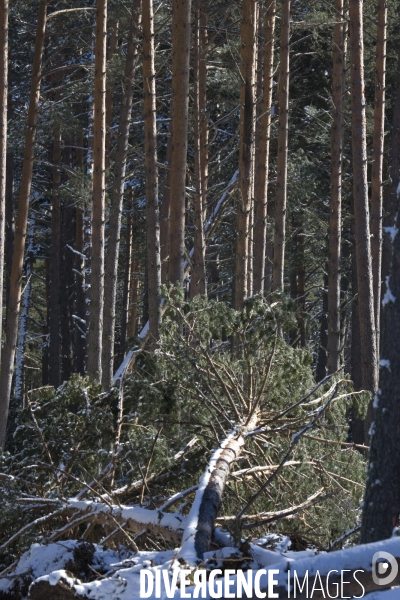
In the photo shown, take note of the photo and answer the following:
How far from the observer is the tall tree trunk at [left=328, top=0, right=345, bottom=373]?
13.9 m

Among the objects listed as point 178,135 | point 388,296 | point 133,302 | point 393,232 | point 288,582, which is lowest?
point 288,582

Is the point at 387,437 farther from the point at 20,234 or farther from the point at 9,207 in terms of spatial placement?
the point at 9,207

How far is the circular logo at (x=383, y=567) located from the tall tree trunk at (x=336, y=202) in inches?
433

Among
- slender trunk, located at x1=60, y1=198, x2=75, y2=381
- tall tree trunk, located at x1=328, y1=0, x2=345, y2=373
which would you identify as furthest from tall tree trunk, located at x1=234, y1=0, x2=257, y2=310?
slender trunk, located at x1=60, y1=198, x2=75, y2=381

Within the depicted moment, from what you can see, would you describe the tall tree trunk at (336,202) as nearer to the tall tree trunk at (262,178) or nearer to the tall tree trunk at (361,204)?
the tall tree trunk at (262,178)

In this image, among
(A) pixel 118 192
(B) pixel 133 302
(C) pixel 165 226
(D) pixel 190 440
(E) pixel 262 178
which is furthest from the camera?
(B) pixel 133 302

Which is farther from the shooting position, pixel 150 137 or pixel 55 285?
pixel 55 285

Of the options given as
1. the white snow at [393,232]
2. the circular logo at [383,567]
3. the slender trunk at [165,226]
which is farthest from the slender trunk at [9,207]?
the circular logo at [383,567]

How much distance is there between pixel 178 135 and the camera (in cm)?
1002

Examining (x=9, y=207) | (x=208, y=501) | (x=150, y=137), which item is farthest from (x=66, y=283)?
(x=208, y=501)

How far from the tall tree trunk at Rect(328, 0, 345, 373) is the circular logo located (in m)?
11.0

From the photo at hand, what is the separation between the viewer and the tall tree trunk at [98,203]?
11.9 metres

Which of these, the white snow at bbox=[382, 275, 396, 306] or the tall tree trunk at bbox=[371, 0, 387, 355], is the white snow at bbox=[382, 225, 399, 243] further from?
the tall tree trunk at bbox=[371, 0, 387, 355]

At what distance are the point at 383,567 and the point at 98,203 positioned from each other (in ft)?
32.2
